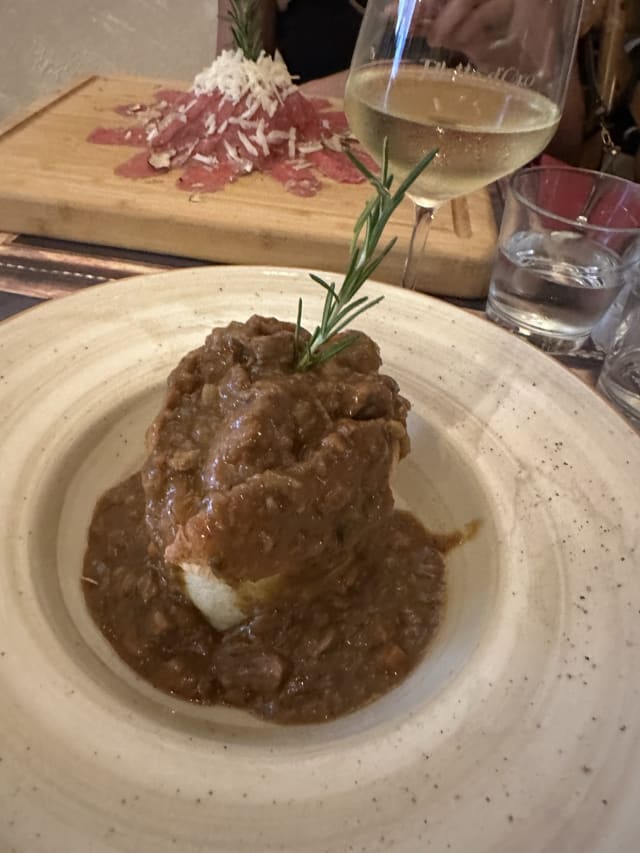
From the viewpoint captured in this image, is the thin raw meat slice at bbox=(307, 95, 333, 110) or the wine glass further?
the thin raw meat slice at bbox=(307, 95, 333, 110)

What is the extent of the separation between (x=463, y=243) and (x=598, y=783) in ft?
6.28

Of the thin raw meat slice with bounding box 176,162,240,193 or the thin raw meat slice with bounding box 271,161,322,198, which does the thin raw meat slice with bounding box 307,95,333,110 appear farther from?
the thin raw meat slice with bounding box 176,162,240,193

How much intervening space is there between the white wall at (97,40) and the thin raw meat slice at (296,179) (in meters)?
3.43

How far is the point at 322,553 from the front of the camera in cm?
135

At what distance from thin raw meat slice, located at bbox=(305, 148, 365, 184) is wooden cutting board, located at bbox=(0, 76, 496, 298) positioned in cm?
22

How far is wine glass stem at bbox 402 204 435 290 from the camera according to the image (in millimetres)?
2117

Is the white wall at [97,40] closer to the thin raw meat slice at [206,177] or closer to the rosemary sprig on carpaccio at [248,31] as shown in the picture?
the rosemary sprig on carpaccio at [248,31]

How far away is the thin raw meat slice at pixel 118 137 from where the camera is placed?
10.1ft

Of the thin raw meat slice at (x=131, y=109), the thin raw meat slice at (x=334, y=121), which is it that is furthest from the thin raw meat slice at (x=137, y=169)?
the thin raw meat slice at (x=334, y=121)

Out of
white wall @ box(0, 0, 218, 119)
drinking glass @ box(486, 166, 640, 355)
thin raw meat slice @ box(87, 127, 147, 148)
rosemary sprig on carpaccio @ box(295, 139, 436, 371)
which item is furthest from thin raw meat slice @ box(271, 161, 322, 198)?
white wall @ box(0, 0, 218, 119)

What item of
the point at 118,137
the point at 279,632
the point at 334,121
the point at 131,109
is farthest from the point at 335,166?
the point at 279,632

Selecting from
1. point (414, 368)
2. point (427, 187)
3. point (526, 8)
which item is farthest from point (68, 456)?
point (526, 8)

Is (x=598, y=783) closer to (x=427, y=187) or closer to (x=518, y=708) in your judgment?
(x=518, y=708)

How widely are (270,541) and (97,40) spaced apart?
5.97 meters
